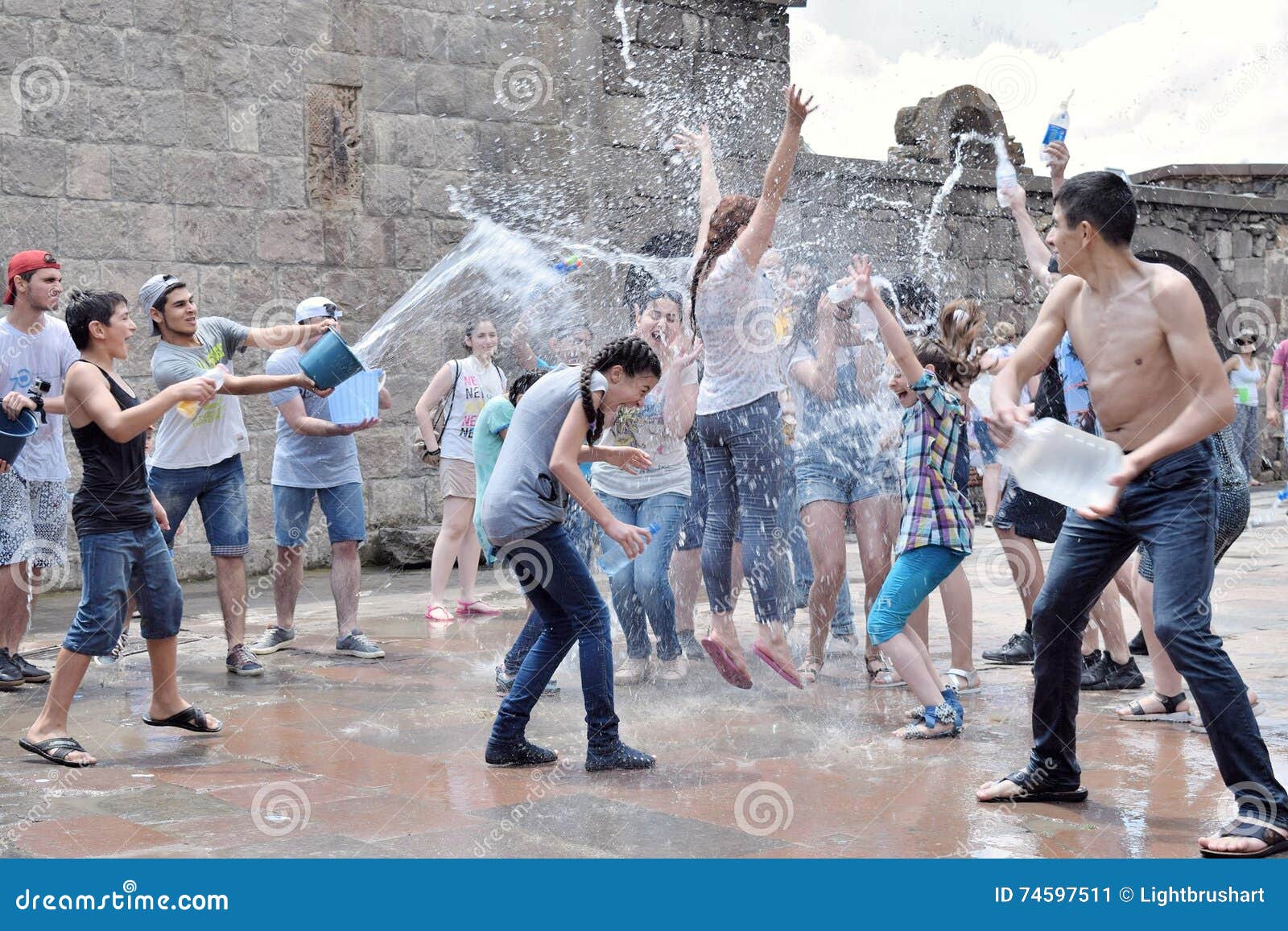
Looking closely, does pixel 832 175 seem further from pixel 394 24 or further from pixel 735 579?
pixel 735 579

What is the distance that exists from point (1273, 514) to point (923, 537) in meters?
10.2

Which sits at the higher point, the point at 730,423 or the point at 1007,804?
the point at 730,423

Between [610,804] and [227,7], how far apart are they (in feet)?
24.9

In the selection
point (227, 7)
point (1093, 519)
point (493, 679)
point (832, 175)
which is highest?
point (227, 7)

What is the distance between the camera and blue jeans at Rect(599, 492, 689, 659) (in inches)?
238

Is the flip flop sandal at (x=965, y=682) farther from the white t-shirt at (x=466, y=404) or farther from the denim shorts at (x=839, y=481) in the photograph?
the white t-shirt at (x=466, y=404)

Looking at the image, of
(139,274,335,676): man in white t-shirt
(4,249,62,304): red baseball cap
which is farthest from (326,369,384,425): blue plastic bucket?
(4,249,62,304): red baseball cap

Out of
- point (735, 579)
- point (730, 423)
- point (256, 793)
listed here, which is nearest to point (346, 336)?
point (735, 579)

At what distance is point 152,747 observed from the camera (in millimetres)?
5203

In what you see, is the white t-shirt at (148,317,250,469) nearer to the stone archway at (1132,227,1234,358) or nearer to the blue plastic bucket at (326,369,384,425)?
the blue plastic bucket at (326,369,384,425)

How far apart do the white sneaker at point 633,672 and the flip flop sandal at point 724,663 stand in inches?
22.5

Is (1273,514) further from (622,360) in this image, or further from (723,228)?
(622,360)

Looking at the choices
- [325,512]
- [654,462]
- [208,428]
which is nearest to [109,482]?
[208,428]

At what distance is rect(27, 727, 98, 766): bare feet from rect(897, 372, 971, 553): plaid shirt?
2936 mm
